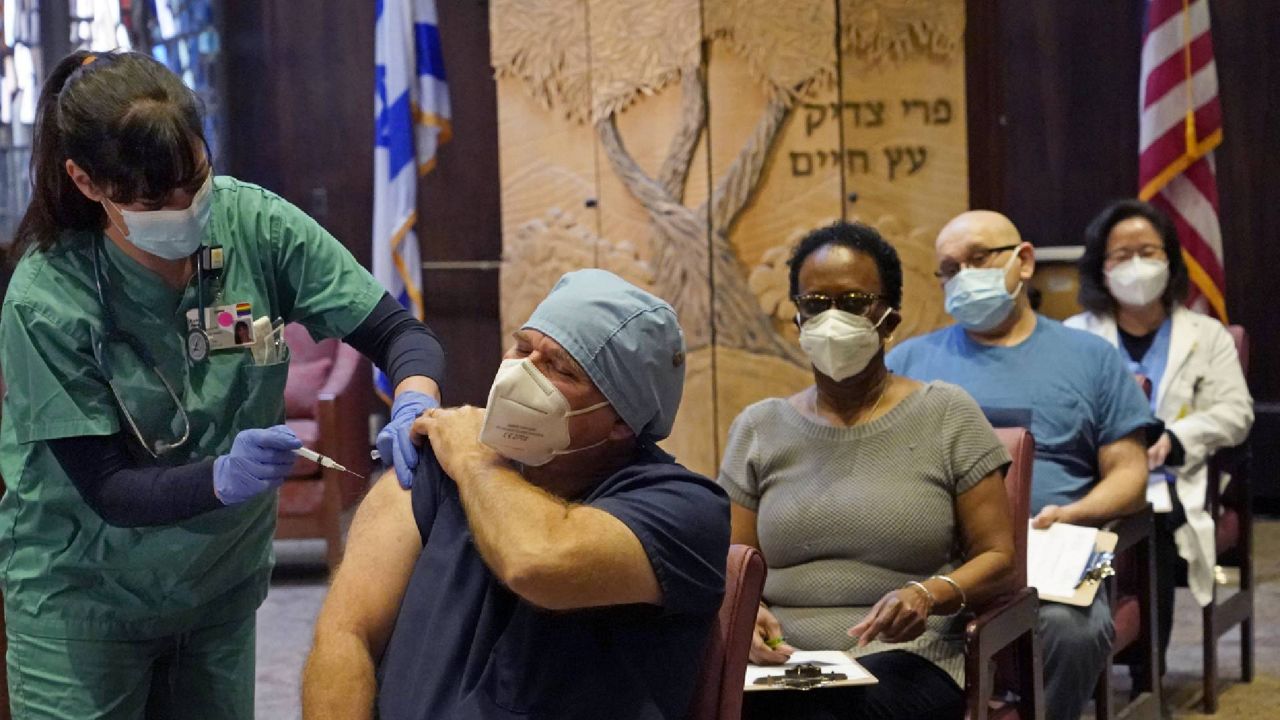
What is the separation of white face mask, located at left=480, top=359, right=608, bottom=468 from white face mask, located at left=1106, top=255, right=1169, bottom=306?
2.63m

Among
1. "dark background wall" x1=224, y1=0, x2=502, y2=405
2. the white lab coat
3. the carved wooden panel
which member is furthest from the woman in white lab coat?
"dark background wall" x1=224, y1=0, x2=502, y2=405

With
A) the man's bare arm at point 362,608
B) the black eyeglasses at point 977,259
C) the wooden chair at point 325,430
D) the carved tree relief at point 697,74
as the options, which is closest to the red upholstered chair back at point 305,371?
the wooden chair at point 325,430

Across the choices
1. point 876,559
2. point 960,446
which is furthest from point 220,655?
point 960,446

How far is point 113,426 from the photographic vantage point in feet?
6.66

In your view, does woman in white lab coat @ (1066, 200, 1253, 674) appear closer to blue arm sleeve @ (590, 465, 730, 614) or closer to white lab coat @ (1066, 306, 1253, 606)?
white lab coat @ (1066, 306, 1253, 606)

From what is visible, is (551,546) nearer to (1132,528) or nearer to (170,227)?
(170,227)

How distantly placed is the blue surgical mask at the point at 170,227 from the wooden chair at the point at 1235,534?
2.85m

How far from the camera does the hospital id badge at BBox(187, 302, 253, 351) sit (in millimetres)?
2121

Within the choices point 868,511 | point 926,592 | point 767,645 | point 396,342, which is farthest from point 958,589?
point 396,342

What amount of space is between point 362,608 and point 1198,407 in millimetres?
2888

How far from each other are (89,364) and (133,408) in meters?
0.08

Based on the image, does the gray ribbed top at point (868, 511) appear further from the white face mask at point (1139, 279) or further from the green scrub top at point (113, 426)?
the white face mask at point (1139, 279)

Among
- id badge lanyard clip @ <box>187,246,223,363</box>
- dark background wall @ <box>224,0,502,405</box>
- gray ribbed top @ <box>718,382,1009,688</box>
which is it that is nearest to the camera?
id badge lanyard clip @ <box>187,246,223,363</box>

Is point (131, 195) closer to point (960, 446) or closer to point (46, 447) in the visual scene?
point (46, 447)
